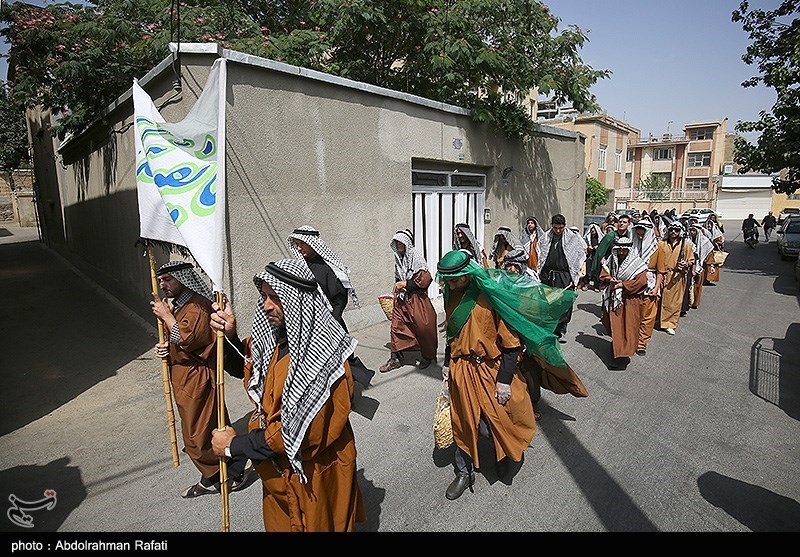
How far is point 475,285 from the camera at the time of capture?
333 cm

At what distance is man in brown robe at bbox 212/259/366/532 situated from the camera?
6.91 ft

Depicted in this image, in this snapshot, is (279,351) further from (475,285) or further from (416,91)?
(416,91)

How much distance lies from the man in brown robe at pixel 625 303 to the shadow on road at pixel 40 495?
593 centimetres

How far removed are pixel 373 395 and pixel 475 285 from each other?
8.00 feet

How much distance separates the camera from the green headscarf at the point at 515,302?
326cm

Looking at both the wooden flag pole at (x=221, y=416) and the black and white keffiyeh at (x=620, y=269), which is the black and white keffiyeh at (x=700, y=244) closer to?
the black and white keffiyeh at (x=620, y=269)

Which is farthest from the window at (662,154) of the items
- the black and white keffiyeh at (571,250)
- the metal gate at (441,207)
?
the black and white keffiyeh at (571,250)

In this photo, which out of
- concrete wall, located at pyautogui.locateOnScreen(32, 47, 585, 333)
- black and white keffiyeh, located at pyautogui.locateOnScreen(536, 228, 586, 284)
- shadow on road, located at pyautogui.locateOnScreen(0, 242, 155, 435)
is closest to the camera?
shadow on road, located at pyautogui.locateOnScreen(0, 242, 155, 435)

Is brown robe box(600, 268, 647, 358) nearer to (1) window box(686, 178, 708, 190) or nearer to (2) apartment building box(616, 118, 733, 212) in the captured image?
(2) apartment building box(616, 118, 733, 212)

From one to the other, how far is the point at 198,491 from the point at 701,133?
58692 millimetres

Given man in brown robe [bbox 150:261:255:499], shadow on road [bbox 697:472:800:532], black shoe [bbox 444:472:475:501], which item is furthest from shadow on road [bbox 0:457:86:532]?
shadow on road [bbox 697:472:800:532]

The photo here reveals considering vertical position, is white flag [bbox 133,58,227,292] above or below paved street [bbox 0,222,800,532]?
above

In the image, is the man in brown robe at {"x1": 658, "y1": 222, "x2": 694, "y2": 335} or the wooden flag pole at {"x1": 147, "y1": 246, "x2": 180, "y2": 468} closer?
the wooden flag pole at {"x1": 147, "y1": 246, "x2": 180, "y2": 468}

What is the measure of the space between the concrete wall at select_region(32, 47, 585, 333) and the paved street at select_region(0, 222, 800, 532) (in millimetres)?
1587
